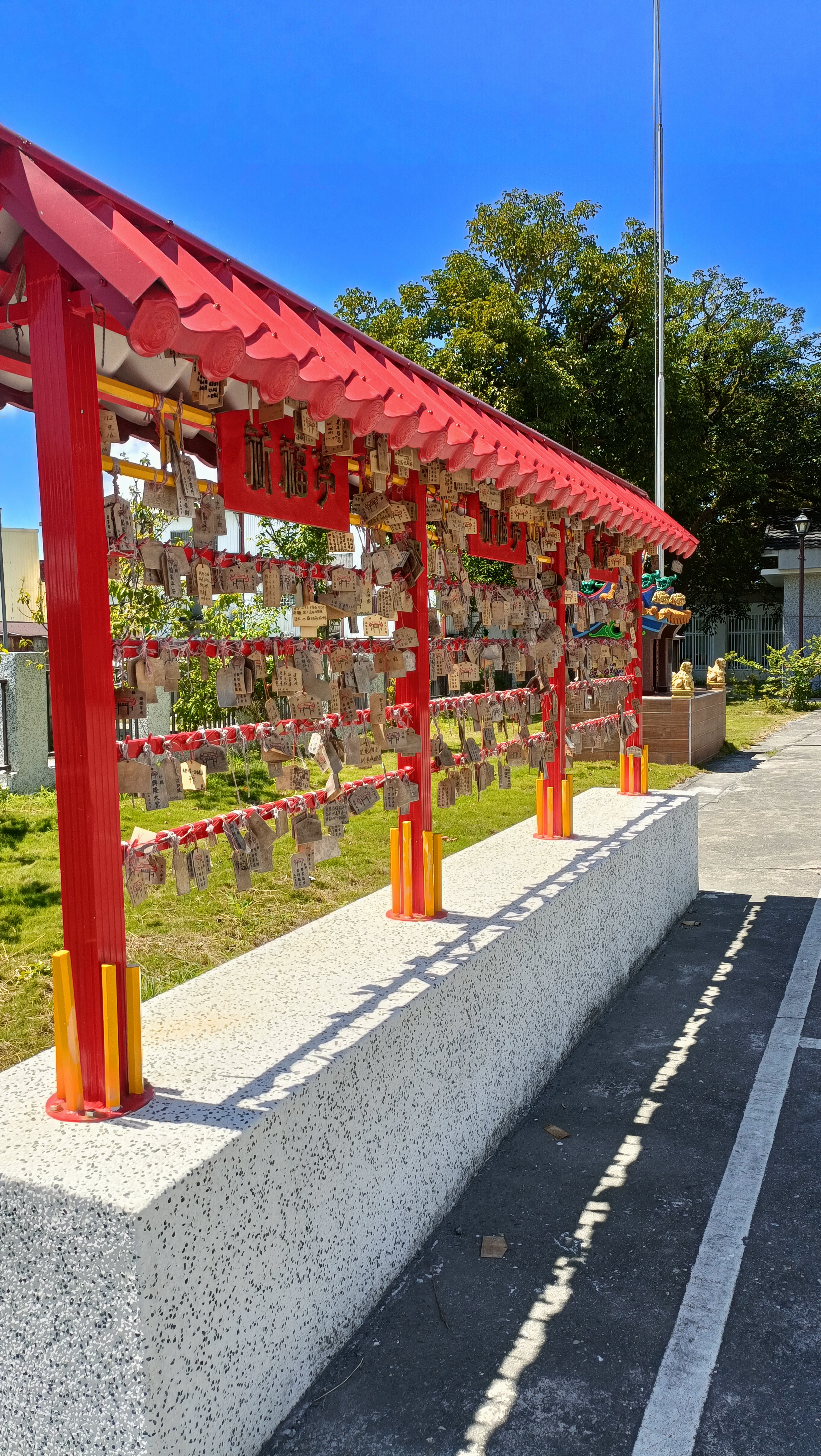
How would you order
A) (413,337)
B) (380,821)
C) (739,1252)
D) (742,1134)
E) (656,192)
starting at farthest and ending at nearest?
(413,337) < (656,192) < (380,821) < (742,1134) < (739,1252)

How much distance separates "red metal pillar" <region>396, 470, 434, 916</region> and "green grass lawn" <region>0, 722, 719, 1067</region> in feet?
2.65

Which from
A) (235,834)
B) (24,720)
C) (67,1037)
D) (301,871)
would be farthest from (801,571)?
(67,1037)

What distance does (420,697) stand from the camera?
3879mm

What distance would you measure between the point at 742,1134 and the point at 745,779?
9.84 m

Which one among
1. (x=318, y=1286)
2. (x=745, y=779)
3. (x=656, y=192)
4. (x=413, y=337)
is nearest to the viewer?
(x=318, y=1286)

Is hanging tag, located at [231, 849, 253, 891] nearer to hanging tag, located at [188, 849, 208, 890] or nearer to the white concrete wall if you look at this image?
hanging tag, located at [188, 849, 208, 890]

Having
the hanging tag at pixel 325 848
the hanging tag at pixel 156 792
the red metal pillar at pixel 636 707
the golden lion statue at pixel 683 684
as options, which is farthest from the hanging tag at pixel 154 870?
the golden lion statue at pixel 683 684

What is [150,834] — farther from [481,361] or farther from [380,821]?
[481,361]

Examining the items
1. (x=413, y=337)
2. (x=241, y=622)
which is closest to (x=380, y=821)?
(x=241, y=622)

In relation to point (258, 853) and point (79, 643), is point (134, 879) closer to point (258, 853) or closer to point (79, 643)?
point (258, 853)

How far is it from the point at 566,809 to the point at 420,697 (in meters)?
1.86

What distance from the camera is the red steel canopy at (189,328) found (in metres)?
1.95

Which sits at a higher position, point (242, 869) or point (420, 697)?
point (420, 697)

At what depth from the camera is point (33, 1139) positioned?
2.15 metres
